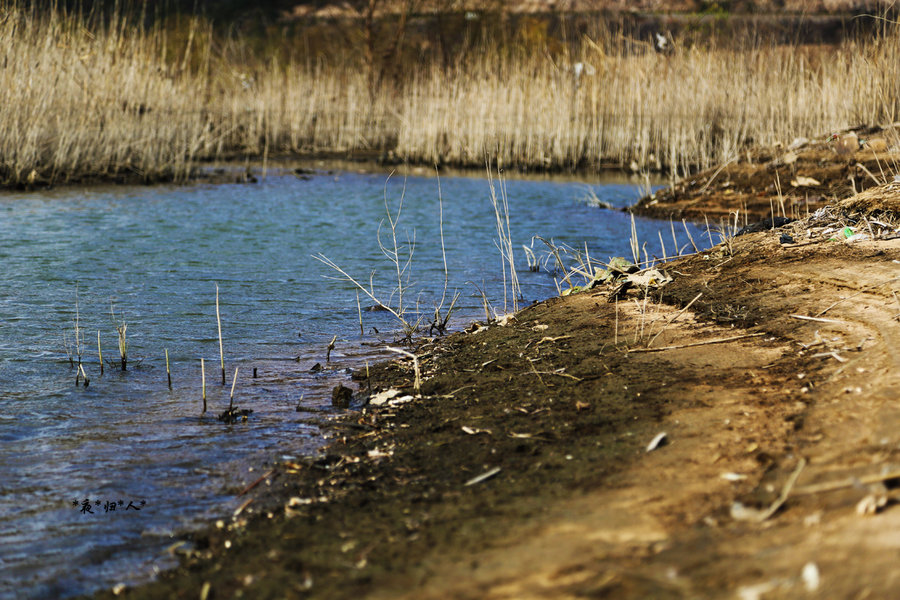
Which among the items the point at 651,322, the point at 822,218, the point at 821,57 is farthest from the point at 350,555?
the point at 821,57

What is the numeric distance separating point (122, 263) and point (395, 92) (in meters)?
10.6

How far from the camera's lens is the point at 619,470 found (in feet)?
8.57

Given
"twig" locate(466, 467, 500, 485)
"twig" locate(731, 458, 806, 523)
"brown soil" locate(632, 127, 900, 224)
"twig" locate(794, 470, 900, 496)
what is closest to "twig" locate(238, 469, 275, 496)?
"twig" locate(466, 467, 500, 485)

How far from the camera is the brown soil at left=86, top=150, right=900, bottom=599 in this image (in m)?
1.92

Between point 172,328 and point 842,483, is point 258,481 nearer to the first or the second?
point 842,483

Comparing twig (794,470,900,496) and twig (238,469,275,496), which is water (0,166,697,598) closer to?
twig (238,469,275,496)

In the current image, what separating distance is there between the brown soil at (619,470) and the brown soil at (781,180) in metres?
4.99

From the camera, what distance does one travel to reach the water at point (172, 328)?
2691 millimetres

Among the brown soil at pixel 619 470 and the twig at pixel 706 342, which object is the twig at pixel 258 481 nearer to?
the brown soil at pixel 619 470

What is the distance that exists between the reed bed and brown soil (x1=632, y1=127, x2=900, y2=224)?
2.01 ft

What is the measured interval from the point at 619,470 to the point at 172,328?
3.32m

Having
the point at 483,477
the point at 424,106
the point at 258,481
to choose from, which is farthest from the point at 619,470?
the point at 424,106

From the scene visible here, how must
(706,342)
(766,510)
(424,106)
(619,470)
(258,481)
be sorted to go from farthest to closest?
(424,106) → (706,342) → (258,481) → (619,470) → (766,510)

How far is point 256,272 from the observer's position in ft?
22.1
